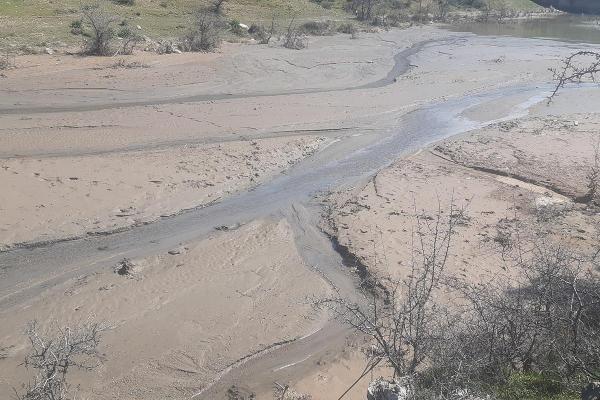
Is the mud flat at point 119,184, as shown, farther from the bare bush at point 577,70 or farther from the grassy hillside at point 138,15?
the grassy hillside at point 138,15

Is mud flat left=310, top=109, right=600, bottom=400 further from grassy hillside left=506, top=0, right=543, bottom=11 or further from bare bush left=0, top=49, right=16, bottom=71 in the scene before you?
grassy hillside left=506, top=0, right=543, bottom=11

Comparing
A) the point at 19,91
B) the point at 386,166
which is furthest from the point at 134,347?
the point at 19,91

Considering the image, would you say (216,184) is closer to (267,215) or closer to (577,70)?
(267,215)

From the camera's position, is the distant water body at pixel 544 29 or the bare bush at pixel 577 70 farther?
the distant water body at pixel 544 29

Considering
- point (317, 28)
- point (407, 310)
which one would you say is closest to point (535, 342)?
point (407, 310)

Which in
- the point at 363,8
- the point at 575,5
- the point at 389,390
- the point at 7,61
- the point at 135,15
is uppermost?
the point at 575,5

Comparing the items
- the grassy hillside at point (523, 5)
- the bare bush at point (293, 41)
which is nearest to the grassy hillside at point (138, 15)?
the bare bush at point (293, 41)

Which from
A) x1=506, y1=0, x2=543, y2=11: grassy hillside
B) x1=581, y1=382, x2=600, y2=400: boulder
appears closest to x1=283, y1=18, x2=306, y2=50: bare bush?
x1=581, y1=382, x2=600, y2=400: boulder
